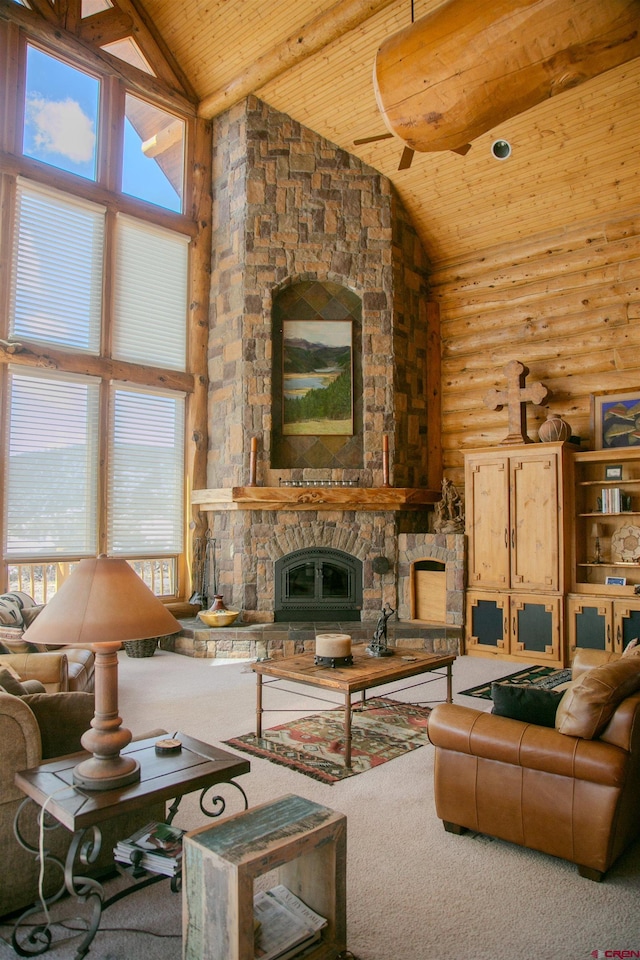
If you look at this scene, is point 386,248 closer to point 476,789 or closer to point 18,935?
point 476,789

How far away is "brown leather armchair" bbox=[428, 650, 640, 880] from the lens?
2.65 m

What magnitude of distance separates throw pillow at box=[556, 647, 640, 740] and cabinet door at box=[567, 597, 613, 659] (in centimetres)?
367

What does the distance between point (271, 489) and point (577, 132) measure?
4616 mm

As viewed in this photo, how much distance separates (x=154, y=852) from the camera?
7.62ft

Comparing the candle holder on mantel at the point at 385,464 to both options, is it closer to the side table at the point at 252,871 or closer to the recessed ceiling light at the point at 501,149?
the recessed ceiling light at the point at 501,149

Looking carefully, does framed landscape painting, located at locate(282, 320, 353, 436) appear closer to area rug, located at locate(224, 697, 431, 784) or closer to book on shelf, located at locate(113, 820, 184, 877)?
area rug, located at locate(224, 697, 431, 784)

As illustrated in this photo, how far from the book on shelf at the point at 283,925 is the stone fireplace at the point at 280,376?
16.8ft

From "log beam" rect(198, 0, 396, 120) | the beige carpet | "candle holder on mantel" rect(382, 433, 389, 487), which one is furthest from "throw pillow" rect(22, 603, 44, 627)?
"log beam" rect(198, 0, 396, 120)

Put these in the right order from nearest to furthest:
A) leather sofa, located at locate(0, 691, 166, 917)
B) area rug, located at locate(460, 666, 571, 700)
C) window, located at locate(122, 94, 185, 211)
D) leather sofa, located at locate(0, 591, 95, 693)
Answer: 1. leather sofa, located at locate(0, 691, 166, 917)
2. leather sofa, located at locate(0, 591, 95, 693)
3. area rug, located at locate(460, 666, 571, 700)
4. window, located at locate(122, 94, 185, 211)

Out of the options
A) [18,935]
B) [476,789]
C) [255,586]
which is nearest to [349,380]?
[255,586]

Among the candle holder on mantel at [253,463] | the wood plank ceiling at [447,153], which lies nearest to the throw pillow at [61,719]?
the candle holder on mantel at [253,463]

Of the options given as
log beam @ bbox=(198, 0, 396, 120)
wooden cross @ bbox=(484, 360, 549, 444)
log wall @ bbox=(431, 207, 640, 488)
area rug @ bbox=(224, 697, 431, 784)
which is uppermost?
log beam @ bbox=(198, 0, 396, 120)

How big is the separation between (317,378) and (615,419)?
3207mm

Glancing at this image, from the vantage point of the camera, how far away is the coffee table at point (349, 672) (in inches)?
153
